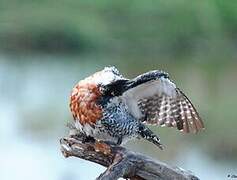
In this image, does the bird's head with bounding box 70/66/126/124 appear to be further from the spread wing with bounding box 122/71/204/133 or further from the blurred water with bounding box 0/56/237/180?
the blurred water with bounding box 0/56/237/180

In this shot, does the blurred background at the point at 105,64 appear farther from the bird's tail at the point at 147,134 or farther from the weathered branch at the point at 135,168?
the weathered branch at the point at 135,168

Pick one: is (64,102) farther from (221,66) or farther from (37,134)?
(221,66)

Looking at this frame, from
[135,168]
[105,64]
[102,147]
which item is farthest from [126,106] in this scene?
[105,64]

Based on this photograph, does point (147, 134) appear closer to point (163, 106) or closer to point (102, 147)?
point (163, 106)

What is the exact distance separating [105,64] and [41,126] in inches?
117

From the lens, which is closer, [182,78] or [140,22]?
[182,78]

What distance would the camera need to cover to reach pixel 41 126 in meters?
11.3

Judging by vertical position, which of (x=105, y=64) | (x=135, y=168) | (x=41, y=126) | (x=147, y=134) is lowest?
(x=135, y=168)

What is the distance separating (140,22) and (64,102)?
5.09 m

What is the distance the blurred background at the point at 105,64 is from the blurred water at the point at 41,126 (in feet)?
0.04

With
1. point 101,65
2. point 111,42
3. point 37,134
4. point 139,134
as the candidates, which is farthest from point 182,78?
point 139,134

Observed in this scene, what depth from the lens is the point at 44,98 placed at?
12.5 metres

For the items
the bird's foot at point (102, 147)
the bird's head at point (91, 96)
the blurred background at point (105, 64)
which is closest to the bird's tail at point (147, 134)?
the bird's head at point (91, 96)

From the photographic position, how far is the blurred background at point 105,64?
32.5 ft
